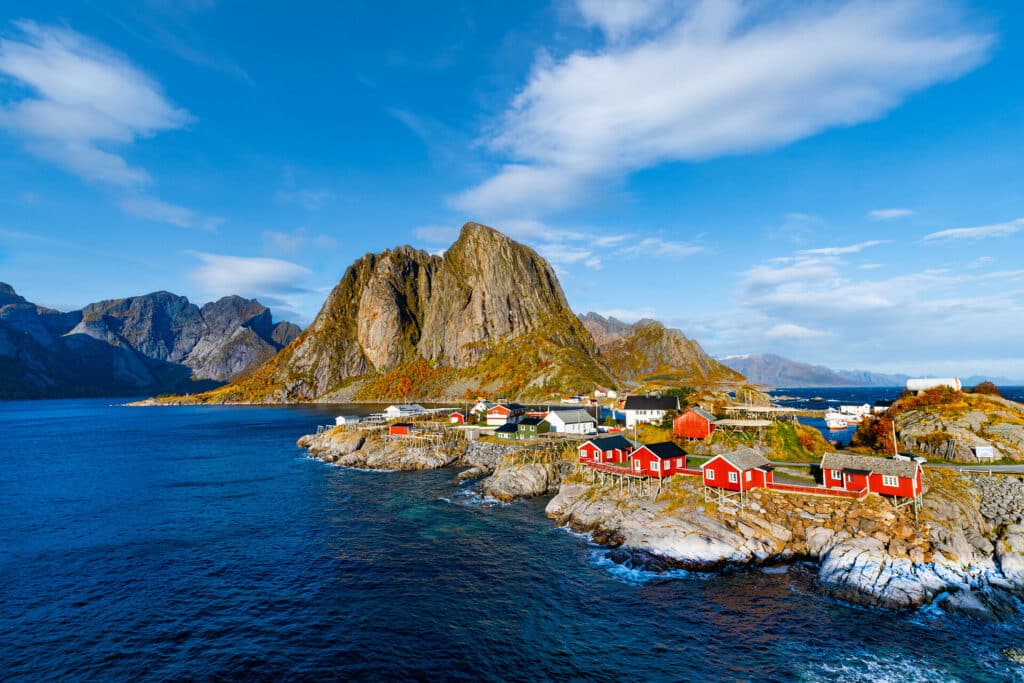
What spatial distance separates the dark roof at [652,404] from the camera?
9812 centimetres

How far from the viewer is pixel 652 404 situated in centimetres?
9894

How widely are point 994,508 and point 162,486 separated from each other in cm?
9965

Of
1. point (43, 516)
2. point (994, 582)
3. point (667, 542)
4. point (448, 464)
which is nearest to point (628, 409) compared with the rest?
point (448, 464)

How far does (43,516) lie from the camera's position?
2313 inches

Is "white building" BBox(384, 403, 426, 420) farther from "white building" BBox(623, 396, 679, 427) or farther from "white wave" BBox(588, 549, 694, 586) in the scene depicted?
"white wave" BBox(588, 549, 694, 586)

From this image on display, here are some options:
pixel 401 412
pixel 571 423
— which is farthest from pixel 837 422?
pixel 401 412

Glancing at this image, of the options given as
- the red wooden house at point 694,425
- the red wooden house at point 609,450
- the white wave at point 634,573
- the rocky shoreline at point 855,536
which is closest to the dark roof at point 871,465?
the rocky shoreline at point 855,536

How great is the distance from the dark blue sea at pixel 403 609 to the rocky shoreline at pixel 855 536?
78.2 inches

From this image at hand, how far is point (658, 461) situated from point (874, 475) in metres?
19.6

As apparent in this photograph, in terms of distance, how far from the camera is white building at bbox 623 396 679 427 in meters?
97.9

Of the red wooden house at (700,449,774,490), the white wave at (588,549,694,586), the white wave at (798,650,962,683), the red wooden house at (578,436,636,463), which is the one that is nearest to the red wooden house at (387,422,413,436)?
the red wooden house at (578,436,636,463)

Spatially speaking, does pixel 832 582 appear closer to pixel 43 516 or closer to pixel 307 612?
pixel 307 612

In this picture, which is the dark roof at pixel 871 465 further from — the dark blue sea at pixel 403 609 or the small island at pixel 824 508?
the dark blue sea at pixel 403 609

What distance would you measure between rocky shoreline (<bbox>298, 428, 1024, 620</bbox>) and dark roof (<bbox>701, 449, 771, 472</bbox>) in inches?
106
